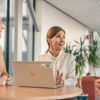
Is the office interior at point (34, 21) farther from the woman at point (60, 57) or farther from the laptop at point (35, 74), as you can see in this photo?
the laptop at point (35, 74)

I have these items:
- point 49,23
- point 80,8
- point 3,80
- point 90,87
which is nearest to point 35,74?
point 3,80

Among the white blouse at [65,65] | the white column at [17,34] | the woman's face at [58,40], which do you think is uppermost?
the white column at [17,34]

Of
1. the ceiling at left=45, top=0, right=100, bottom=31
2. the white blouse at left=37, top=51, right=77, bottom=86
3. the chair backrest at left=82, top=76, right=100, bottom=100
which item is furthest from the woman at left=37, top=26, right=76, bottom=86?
the ceiling at left=45, top=0, right=100, bottom=31

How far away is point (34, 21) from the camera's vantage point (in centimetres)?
730

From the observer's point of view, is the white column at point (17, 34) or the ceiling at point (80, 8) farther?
the ceiling at point (80, 8)

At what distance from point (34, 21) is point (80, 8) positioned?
8.81 feet

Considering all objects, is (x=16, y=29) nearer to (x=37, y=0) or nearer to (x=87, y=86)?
(x=37, y=0)

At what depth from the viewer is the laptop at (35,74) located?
88.1 inches

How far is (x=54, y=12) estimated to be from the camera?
29.0 feet

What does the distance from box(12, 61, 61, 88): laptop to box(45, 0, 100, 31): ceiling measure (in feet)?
19.8

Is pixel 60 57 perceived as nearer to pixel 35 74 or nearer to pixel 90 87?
pixel 35 74

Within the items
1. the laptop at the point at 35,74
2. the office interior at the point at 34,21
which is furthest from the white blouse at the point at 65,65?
the office interior at the point at 34,21

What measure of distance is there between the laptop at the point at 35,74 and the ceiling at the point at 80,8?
6021 mm

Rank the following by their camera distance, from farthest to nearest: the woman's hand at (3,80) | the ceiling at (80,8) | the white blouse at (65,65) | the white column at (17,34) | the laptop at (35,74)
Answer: the ceiling at (80,8) → the white column at (17,34) → the white blouse at (65,65) → the woman's hand at (3,80) → the laptop at (35,74)
